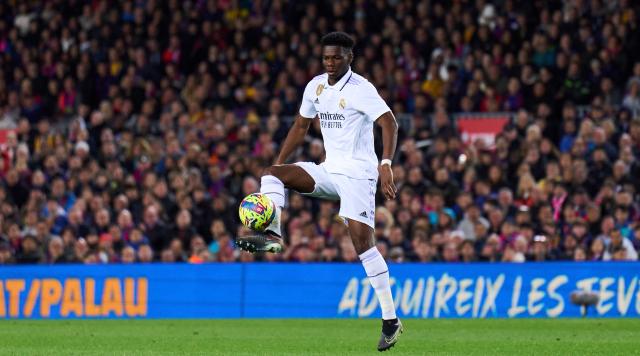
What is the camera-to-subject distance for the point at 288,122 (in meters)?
22.7

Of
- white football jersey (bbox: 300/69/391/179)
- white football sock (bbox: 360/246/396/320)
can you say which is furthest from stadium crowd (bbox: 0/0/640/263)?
white football jersey (bbox: 300/69/391/179)

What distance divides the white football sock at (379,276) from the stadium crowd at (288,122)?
7.64 metres

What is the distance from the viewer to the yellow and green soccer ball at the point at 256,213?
1036 cm

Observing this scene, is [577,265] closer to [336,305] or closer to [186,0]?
[336,305]

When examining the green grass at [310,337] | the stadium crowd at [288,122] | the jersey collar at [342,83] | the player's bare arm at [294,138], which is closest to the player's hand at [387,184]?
the jersey collar at [342,83]

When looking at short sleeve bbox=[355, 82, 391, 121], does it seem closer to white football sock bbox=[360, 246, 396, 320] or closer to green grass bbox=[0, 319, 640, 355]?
white football sock bbox=[360, 246, 396, 320]

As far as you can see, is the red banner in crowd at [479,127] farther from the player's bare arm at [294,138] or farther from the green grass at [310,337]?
the player's bare arm at [294,138]

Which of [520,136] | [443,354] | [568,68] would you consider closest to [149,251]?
[520,136]

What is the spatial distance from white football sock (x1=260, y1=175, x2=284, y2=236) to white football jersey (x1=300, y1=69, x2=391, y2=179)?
48 centimetres

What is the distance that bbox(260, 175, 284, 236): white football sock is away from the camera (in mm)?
10523

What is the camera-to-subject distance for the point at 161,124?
77.4 ft

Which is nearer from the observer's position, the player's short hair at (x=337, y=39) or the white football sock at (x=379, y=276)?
the player's short hair at (x=337, y=39)

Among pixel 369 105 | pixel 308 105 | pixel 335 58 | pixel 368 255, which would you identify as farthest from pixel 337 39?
pixel 368 255

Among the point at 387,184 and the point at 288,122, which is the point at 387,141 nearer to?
the point at 387,184
